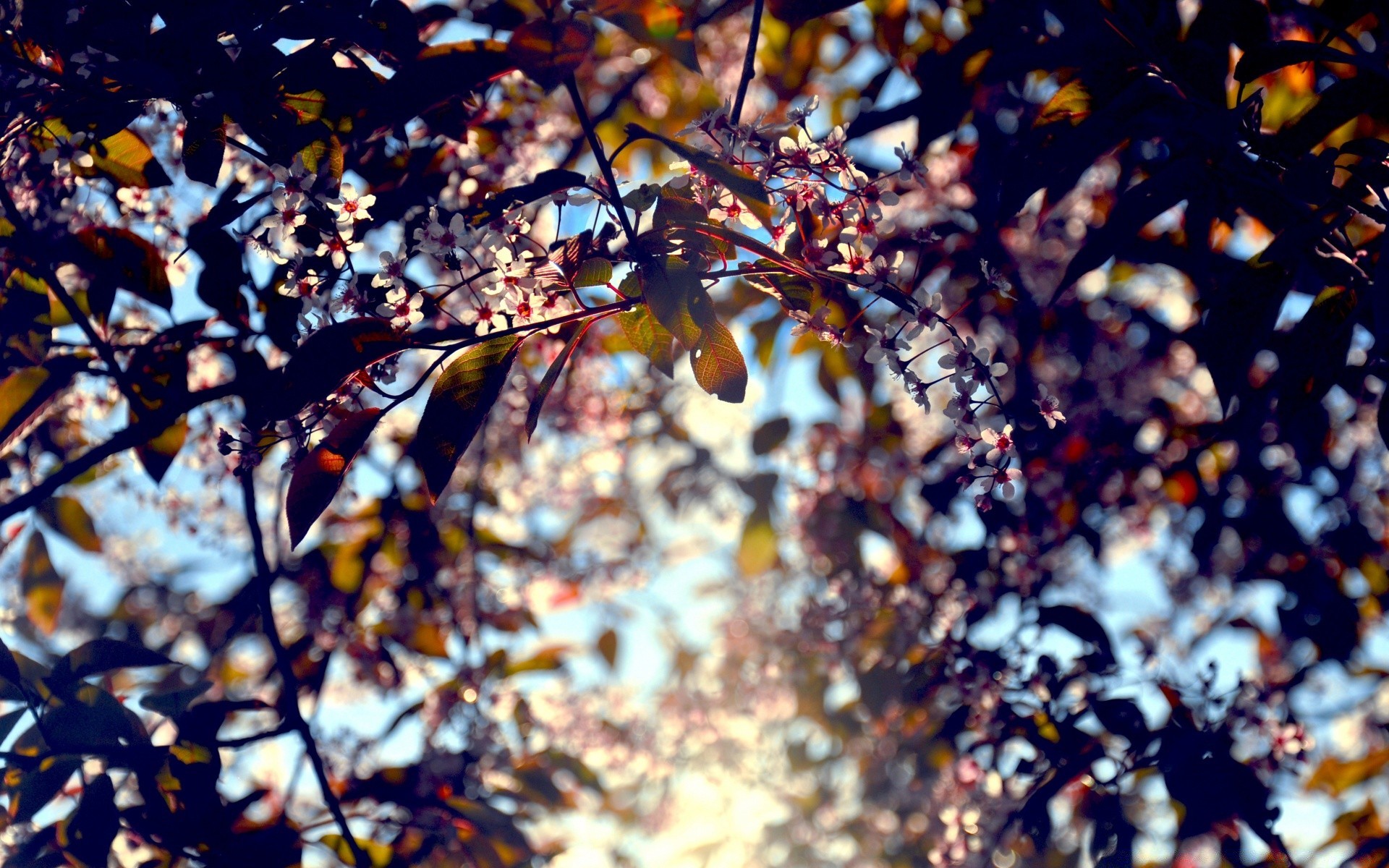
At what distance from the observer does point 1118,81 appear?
1.03 metres

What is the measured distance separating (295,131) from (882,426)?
1.48 meters

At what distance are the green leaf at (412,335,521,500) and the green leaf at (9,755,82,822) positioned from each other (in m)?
0.73

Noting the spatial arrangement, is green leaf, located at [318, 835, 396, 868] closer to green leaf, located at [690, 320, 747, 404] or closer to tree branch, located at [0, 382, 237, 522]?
tree branch, located at [0, 382, 237, 522]

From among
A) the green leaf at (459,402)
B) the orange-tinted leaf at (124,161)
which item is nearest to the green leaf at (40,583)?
the orange-tinted leaf at (124,161)

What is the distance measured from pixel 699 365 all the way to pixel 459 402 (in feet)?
0.85

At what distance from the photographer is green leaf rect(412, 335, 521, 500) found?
0.94 metres

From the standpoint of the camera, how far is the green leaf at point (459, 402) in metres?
0.94

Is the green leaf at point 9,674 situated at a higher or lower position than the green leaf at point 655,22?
lower

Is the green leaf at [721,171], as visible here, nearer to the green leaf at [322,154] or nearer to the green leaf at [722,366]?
the green leaf at [722,366]

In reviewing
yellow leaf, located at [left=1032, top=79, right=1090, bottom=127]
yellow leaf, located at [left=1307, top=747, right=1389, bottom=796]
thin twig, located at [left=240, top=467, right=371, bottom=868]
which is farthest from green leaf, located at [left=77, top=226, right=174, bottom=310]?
yellow leaf, located at [left=1307, top=747, right=1389, bottom=796]

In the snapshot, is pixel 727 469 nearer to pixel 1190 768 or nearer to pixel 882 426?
pixel 882 426

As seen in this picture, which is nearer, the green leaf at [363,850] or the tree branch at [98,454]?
the tree branch at [98,454]

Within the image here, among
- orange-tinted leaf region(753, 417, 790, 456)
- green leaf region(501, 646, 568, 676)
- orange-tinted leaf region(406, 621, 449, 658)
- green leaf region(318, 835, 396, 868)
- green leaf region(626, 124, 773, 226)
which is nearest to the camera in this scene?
green leaf region(626, 124, 773, 226)

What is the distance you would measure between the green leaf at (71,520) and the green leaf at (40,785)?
A: 20.6 inches
